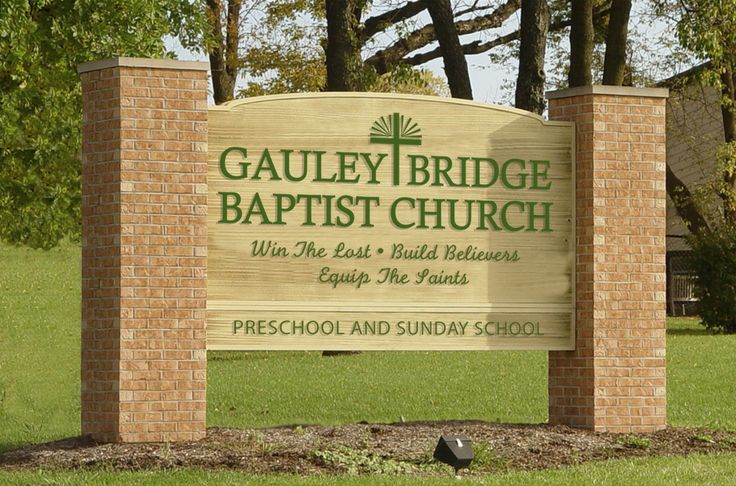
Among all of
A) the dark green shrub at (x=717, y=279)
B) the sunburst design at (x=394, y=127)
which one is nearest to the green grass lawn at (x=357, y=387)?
the dark green shrub at (x=717, y=279)

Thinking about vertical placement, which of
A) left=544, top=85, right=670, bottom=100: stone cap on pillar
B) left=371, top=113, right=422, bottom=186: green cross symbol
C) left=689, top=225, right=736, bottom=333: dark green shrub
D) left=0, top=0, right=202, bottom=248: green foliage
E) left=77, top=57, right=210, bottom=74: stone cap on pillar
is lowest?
left=689, top=225, right=736, bottom=333: dark green shrub

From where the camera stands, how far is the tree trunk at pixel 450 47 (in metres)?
21.8

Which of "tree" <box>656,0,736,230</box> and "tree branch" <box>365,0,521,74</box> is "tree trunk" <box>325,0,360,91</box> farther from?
"tree" <box>656,0,736,230</box>

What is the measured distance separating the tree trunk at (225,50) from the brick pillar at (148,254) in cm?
1801

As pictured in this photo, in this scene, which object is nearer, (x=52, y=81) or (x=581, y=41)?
(x=581, y=41)

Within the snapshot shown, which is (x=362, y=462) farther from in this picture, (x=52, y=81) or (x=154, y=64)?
(x=52, y=81)

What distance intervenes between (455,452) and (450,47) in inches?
523

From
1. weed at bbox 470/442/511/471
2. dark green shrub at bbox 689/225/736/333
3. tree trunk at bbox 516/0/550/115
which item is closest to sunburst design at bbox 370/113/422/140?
weed at bbox 470/442/511/471

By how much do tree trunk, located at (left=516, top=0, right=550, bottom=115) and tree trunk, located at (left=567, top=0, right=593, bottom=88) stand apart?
0.98m

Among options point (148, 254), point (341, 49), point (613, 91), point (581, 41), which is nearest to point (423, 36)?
point (341, 49)

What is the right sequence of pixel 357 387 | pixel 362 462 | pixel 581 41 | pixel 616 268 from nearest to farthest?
pixel 362 462
pixel 616 268
pixel 357 387
pixel 581 41

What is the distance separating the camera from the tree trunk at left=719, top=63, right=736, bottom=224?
34406mm

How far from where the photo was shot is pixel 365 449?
1077 centimetres

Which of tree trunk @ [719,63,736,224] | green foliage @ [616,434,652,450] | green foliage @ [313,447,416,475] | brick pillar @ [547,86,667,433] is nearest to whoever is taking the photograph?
green foliage @ [313,447,416,475]
